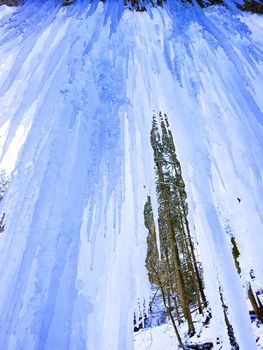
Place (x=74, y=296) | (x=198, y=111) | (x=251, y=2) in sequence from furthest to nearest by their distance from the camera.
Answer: (x=251, y=2) → (x=198, y=111) → (x=74, y=296)

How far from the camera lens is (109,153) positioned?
6.97 feet

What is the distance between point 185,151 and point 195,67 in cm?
89

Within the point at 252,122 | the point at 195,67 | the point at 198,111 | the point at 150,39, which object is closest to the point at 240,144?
the point at 252,122

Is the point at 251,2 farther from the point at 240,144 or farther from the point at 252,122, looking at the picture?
the point at 240,144

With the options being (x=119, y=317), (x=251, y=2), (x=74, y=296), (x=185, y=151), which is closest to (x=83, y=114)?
(x=185, y=151)

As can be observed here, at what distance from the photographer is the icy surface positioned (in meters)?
1.58

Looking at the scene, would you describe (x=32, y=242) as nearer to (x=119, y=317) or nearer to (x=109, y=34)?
(x=119, y=317)

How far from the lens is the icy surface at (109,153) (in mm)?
1582

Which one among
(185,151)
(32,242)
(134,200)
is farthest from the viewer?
(134,200)

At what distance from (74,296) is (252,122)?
1846 mm

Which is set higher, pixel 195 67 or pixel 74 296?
pixel 195 67

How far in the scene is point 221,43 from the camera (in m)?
2.50

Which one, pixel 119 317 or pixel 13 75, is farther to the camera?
pixel 13 75

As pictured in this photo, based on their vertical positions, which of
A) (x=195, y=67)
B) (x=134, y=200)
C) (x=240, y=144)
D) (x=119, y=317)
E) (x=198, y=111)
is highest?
(x=195, y=67)
